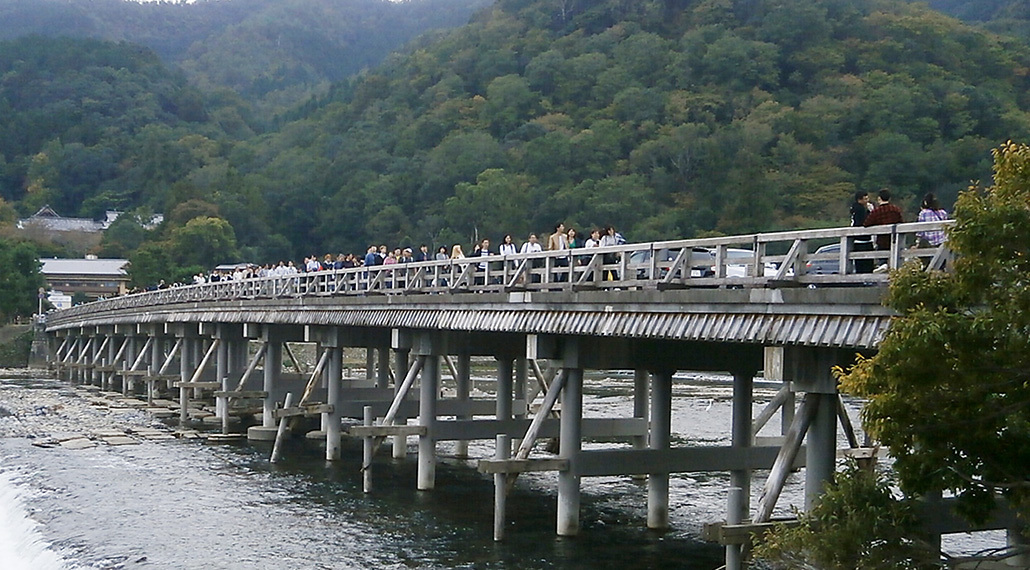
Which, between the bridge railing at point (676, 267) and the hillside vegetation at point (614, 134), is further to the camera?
the hillside vegetation at point (614, 134)

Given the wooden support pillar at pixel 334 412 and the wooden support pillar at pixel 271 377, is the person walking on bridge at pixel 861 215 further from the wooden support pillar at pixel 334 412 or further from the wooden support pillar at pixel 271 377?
the wooden support pillar at pixel 271 377

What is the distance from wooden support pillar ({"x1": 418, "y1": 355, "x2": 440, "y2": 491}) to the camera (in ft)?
90.8

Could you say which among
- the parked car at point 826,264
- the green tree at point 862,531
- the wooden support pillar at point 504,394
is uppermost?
the parked car at point 826,264

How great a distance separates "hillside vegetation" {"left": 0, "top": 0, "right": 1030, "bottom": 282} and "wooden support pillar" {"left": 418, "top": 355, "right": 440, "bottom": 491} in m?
64.0

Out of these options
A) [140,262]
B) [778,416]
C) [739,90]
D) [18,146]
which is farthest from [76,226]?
[778,416]

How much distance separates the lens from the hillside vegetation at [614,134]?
9638 centimetres

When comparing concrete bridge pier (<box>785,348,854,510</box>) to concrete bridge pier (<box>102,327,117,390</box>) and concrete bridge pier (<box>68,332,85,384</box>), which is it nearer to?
concrete bridge pier (<box>102,327,117,390</box>)

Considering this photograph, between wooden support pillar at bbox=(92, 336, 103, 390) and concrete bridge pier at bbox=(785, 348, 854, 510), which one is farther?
wooden support pillar at bbox=(92, 336, 103, 390)

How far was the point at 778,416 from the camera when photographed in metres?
48.1

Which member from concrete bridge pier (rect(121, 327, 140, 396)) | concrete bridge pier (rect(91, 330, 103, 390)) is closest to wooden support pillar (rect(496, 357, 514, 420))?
concrete bridge pier (rect(121, 327, 140, 396))

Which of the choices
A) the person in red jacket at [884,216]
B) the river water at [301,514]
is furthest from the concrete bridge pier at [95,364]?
the person in red jacket at [884,216]

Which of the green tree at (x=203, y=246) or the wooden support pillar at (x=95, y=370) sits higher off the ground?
the green tree at (x=203, y=246)

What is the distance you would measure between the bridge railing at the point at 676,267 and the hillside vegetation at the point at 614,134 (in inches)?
2439

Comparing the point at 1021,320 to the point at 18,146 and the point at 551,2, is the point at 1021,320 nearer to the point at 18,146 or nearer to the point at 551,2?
Answer: the point at 551,2
